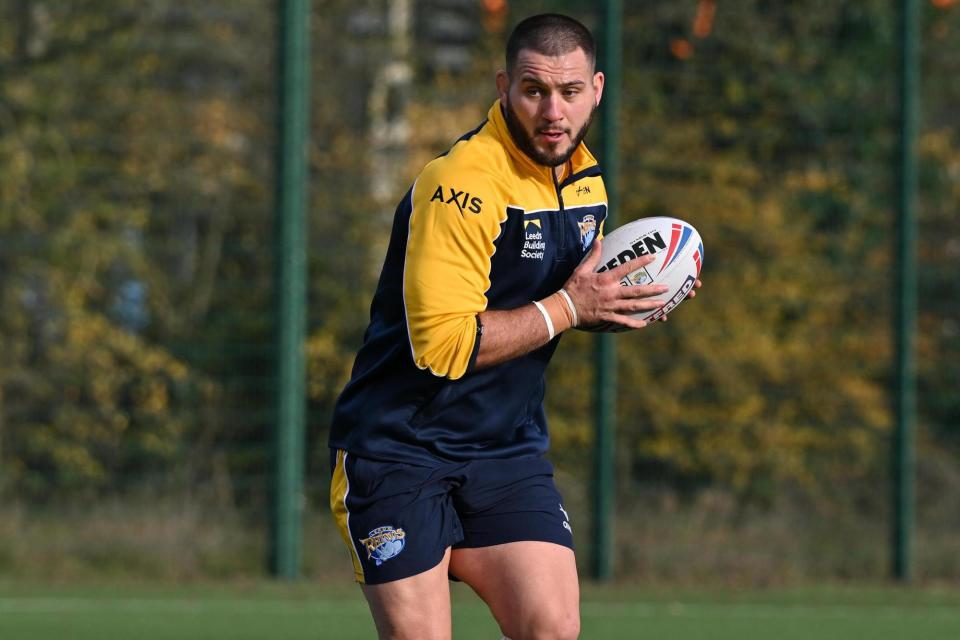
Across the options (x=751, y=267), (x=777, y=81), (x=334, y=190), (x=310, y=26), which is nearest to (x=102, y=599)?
(x=334, y=190)

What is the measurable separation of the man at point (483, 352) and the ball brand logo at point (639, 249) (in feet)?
0.18

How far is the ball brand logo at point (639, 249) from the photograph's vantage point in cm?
433

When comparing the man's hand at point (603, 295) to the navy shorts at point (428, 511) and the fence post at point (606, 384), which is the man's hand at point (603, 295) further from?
the fence post at point (606, 384)

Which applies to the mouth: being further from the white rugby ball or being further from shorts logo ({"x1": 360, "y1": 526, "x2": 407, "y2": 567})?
shorts logo ({"x1": 360, "y1": 526, "x2": 407, "y2": 567})

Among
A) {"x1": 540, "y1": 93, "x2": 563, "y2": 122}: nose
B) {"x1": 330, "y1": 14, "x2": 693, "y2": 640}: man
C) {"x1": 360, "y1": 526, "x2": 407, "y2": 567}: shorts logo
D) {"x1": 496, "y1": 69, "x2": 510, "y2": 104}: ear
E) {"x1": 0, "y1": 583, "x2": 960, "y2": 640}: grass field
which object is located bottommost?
{"x1": 0, "y1": 583, "x2": 960, "y2": 640}: grass field

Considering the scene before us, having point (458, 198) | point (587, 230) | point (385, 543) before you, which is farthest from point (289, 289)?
point (458, 198)

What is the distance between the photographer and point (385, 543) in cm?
416

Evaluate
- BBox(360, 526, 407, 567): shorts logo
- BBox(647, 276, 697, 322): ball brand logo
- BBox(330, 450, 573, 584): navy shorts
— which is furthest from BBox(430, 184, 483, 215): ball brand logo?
BBox(360, 526, 407, 567): shorts logo

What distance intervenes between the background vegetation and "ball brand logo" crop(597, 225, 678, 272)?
14.8ft

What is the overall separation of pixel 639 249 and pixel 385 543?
1.03 m

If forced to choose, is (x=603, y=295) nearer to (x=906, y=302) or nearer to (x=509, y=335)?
(x=509, y=335)

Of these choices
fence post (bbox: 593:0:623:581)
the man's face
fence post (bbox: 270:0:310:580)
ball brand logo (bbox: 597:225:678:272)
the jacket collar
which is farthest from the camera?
fence post (bbox: 593:0:623:581)

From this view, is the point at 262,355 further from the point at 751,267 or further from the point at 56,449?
the point at 751,267

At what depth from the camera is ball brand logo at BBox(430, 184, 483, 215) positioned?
13.2ft
